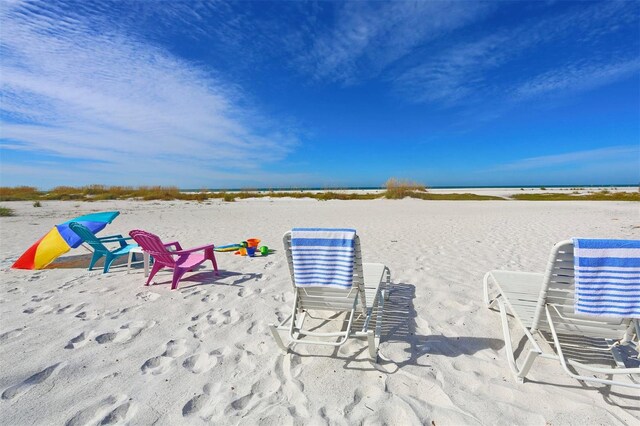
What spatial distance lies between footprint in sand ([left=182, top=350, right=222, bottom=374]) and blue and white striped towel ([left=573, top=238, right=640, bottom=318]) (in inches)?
107

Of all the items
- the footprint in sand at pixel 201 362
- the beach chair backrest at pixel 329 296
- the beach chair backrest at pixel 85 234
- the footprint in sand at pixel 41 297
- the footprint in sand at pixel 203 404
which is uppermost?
the beach chair backrest at pixel 85 234

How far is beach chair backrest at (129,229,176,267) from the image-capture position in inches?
164

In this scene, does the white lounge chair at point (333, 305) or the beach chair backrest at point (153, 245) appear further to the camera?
the beach chair backrest at point (153, 245)

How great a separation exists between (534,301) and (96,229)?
245 inches

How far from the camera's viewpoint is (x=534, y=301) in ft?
9.66

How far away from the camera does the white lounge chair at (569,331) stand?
209cm

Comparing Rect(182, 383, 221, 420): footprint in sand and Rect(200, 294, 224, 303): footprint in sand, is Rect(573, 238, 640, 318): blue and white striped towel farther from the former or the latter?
Rect(200, 294, 224, 303): footprint in sand

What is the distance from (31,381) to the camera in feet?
7.47

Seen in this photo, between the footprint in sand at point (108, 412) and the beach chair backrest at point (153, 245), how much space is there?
7.60ft

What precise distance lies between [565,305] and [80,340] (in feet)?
13.3

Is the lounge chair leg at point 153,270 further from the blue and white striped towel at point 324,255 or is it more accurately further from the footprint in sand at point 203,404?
the blue and white striped towel at point 324,255

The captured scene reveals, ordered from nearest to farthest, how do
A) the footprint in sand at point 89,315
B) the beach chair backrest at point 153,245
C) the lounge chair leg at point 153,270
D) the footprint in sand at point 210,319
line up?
the footprint in sand at point 210,319
the footprint in sand at point 89,315
the beach chair backrest at point 153,245
the lounge chair leg at point 153,270

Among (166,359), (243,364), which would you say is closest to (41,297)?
(166,359)

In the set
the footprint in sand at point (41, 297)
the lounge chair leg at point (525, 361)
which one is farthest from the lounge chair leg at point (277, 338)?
the footprint in sand at point (41, 297)
